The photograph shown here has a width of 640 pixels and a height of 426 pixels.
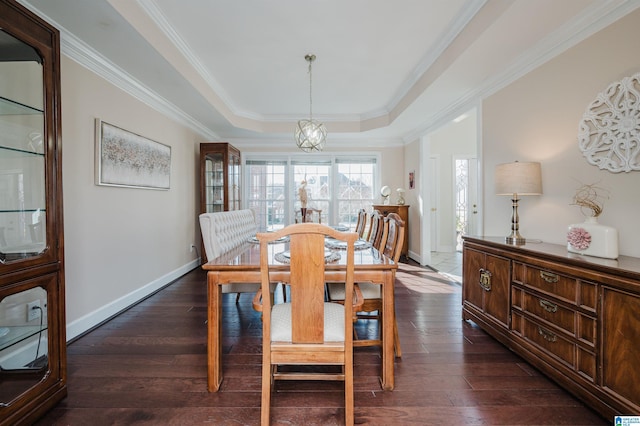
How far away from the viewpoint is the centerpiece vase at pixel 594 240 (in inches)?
65.0

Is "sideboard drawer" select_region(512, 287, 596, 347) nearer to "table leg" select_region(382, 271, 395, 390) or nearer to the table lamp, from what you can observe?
the table lamp

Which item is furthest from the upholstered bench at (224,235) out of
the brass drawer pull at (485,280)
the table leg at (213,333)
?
the brass drawer pull at (485,280)

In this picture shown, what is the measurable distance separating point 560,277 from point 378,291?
112 centimetres

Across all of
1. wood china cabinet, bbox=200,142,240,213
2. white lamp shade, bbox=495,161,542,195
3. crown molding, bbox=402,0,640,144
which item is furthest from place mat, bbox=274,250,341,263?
wood china cabinet, bbox=200,142,240,213

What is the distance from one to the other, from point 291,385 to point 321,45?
307 cm

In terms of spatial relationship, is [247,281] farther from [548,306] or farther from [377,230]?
[548,306]

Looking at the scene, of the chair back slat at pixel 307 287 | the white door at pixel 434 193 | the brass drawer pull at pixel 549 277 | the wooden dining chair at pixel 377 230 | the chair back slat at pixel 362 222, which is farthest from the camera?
the white door at pixel 434 193

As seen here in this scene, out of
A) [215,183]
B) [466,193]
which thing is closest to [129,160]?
[215,183]

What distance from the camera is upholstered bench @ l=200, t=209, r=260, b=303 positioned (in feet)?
6.99

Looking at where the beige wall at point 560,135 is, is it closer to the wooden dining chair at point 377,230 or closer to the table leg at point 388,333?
the wooden dining chair at point 377,230

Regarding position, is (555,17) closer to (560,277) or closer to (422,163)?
(560,277)

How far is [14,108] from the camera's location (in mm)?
1558

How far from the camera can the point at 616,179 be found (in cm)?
187

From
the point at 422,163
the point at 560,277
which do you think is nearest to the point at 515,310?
the point at 560,277
